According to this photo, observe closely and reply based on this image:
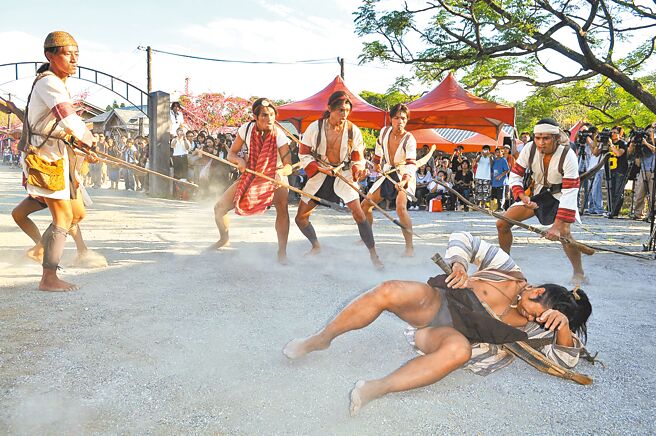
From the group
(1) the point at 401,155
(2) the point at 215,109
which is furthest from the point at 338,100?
(2) the point at 215,109

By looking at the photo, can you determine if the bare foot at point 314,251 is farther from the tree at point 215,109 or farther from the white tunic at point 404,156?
the tree at point 215,109

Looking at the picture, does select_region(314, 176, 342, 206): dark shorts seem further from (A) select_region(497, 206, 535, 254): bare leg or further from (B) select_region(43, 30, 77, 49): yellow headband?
(B) select_region(43, 30, 77, 49): yellow headband

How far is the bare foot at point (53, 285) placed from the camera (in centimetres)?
349

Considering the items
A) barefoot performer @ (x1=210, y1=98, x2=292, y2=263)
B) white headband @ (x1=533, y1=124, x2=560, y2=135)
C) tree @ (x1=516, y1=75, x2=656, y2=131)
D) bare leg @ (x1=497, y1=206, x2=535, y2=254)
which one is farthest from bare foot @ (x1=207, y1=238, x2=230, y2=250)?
tree @ (x1=516, y1=75, x2=656, y2=131)

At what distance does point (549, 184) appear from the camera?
14.3 feet

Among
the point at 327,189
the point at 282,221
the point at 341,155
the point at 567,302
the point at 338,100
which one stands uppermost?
the point at 338,100

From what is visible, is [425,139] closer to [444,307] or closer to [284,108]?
[284,108]

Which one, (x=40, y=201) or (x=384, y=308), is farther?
(x=40, y=201)

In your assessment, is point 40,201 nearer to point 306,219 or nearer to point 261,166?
point 261,166

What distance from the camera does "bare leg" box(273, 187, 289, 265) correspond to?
Answer: 196 inches

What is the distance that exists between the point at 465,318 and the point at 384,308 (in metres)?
0.36

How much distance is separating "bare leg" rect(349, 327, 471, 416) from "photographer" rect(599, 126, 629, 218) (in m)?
8.87

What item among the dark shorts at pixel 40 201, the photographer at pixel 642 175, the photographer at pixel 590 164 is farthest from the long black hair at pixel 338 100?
the photographer at pixel 590 164

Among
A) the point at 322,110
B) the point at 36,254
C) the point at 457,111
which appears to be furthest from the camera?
the point at 322,110
